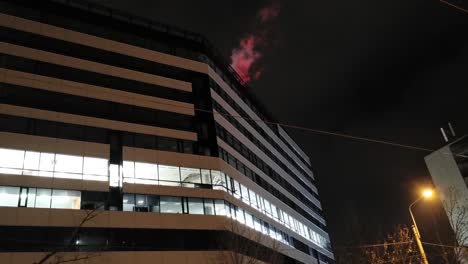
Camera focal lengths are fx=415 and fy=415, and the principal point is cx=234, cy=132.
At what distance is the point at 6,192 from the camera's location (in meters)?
30.5

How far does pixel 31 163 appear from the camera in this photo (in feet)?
106

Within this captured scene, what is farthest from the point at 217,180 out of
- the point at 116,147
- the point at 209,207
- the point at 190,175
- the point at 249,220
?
the point at 116,147

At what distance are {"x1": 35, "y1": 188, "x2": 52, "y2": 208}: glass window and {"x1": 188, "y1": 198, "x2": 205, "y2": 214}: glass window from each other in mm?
11820

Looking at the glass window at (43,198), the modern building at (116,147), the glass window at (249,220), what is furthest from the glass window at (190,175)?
the glass window at (43,198)

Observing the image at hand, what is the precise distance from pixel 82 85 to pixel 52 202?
36.7ft

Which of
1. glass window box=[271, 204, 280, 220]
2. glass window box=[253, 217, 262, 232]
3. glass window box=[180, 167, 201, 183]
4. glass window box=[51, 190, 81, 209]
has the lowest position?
glass window box=[253, 217, 262, 232]

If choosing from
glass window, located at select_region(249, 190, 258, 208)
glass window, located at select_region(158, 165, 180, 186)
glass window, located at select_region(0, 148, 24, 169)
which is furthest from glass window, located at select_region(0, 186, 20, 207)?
glass window, located at select_region(249, 190, 258, 208)

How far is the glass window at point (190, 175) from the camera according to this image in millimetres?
39094

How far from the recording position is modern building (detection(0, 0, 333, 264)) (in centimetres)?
3156

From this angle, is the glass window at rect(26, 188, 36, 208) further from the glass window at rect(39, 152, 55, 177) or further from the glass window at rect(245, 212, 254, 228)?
the glass window at rect(245, 212, 254, 228)

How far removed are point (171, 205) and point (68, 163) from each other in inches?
369

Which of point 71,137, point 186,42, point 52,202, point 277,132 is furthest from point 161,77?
point 277,132

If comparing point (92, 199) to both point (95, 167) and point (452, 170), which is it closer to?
point (95, 167)

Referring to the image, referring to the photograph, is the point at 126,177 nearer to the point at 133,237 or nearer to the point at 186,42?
the point at 133,237
